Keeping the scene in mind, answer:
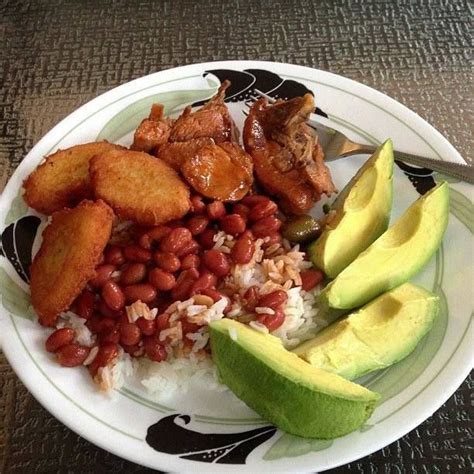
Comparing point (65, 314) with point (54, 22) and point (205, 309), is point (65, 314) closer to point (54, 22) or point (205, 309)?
point (205, 309)

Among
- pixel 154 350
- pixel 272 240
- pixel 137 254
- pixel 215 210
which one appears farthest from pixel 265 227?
pixel 154 350

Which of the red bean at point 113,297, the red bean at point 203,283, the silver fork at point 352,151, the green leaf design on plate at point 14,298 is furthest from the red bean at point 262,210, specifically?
the green leaf design on plate at point 14,298

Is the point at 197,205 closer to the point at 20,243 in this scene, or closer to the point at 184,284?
the point at 184,284

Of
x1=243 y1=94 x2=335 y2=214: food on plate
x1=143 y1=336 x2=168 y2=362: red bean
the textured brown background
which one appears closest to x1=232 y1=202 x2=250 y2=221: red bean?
x1=243 y1=94 x2=335 y2=214: food on plate

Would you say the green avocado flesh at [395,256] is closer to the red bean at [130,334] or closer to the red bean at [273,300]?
the red bean at [273,300]

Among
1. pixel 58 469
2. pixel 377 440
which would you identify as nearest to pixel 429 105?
pixel 377 440
